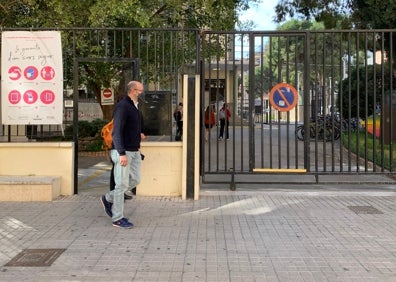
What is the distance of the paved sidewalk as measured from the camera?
4961 mm

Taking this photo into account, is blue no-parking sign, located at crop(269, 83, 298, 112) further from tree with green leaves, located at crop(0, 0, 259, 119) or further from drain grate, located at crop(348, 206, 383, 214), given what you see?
drain grate, located at crop(348, 206, 383, 214)

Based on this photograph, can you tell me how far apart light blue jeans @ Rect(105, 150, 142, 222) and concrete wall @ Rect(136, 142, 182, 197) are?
6.15 feet

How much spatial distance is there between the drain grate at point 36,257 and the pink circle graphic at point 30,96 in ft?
12.1

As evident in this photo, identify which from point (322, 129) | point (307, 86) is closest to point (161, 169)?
point (307, 86)

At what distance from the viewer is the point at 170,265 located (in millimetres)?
5156

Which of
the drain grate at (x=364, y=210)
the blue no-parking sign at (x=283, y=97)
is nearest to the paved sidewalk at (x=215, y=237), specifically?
the drain grate at (x=364, y=210)

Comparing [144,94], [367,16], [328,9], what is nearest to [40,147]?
[144,94]

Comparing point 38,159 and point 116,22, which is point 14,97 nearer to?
point 38,159

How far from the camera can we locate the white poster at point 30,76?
8688 millimetres

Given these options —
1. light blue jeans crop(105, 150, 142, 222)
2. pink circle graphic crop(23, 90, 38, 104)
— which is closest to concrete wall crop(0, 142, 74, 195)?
pink circle graphic crop(23, 90, 38, 104)

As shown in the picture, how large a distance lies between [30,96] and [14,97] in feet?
0.89

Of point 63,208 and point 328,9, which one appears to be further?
point 328,9

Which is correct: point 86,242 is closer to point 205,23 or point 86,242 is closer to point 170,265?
point 170,265

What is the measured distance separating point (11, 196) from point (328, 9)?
16.1 metres
